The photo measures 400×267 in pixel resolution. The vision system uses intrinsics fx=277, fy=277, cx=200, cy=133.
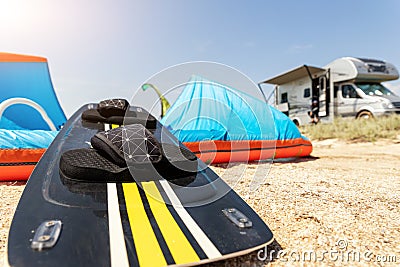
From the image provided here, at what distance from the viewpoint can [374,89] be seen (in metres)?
8.43

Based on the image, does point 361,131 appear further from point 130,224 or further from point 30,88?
point 30,88

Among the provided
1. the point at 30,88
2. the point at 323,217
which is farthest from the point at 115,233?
the point at 30,88

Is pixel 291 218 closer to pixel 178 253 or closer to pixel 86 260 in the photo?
pixel 178 253

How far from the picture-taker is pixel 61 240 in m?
0.83

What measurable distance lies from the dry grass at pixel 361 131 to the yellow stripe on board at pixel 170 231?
19.4 ft

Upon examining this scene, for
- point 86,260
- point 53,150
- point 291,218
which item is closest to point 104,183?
point 86,260

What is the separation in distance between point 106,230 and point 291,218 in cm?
83

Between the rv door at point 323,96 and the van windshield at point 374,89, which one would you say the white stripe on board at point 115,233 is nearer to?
the van windshield at point 374,89

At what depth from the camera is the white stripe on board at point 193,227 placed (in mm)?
841

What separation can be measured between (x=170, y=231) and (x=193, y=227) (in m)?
0.08

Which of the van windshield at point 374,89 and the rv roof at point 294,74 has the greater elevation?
the rv roof at point 294,74

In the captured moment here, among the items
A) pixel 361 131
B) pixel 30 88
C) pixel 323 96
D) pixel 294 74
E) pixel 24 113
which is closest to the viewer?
pixel 24 113

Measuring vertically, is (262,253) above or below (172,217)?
below

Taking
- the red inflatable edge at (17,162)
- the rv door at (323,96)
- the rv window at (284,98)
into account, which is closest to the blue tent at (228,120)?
the red inflatable edge at (17,162)
